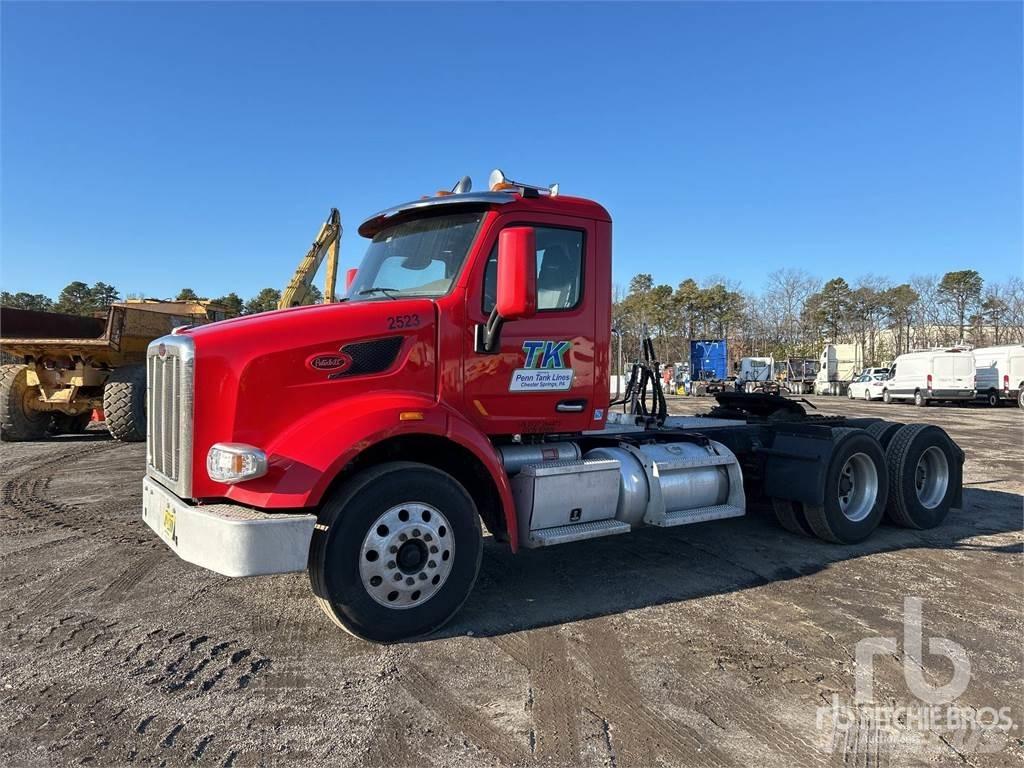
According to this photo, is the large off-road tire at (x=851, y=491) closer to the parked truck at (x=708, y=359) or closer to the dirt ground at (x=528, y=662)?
the dirt ground at (x=528, y=662)

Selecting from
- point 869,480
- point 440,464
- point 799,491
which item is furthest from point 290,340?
point 869,480

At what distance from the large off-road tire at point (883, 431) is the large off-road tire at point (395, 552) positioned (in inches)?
195

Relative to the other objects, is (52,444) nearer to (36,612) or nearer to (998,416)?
(36,612)

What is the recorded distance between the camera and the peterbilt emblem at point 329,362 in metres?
3.89

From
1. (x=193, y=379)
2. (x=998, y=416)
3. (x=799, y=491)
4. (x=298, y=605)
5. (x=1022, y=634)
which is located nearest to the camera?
(x=193, y=379)

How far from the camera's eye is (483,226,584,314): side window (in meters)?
4.79

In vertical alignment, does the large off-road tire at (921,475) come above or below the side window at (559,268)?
below

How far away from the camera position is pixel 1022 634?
13.7ft

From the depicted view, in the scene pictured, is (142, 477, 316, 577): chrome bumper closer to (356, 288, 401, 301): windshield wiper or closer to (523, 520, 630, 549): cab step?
(523, 520, 630, 549): cab step

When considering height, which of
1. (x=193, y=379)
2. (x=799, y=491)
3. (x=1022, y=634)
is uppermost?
(x=193, y=379)

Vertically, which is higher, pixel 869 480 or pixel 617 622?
pixel 869 480

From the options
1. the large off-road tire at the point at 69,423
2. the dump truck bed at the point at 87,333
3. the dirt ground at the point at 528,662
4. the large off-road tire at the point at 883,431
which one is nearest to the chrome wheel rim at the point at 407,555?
the dirt ground at the point at 528,662

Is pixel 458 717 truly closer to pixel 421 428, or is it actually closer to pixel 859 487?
pixel 421 428

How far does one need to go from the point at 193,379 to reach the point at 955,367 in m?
32.0
